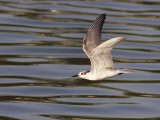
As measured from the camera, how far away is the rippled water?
1948 cm

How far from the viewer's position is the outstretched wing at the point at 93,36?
15.5 metres

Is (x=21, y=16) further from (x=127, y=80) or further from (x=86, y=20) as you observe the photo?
(x=127, y=80)

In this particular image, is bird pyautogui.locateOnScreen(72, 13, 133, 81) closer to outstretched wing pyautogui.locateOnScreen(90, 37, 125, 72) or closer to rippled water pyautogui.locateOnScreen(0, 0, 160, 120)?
outstretched wing pyautogui.locateOnScreen(90, 37, 125, 72)

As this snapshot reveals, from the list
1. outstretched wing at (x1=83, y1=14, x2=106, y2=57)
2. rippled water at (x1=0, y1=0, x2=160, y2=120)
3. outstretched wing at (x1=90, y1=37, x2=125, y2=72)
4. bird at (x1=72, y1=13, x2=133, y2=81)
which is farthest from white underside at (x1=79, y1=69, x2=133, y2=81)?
rippled water at (x1=0, y1=0, x2=160, y2=120)

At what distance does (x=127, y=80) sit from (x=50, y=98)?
311 centimetres

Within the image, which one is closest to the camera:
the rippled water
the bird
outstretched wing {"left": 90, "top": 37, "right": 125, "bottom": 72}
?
outstretched wing {"left": 90, "top": 37, "right": 125, "bottom": 72}

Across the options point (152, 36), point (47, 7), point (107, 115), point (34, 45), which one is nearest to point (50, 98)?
point (107, 115)

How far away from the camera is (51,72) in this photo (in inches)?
897

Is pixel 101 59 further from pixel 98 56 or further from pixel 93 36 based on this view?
pixel 93 36

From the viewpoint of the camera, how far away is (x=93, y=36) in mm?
15703

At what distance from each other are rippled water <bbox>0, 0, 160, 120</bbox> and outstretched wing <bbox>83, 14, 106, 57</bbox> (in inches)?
135

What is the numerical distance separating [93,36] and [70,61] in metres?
8.68

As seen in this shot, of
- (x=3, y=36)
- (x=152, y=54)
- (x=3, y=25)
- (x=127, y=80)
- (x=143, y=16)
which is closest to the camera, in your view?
(x=127, y=80)

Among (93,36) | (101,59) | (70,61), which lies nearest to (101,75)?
(101,59)
